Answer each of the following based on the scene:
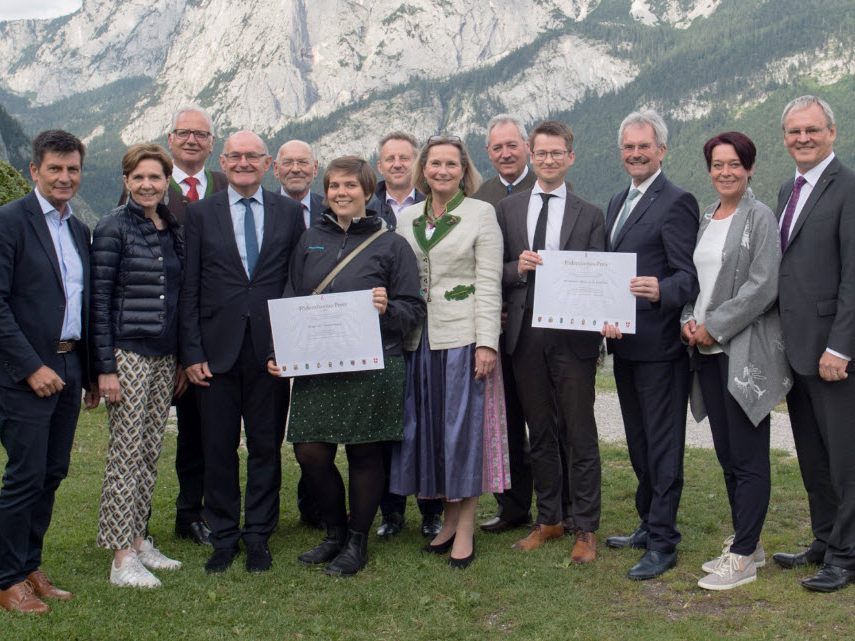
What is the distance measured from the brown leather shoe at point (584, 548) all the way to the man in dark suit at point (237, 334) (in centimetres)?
221

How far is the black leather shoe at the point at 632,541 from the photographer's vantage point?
6.74 meters

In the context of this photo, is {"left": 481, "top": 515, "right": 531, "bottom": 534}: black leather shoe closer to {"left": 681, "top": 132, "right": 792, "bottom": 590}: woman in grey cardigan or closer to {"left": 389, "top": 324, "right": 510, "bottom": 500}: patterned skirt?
{"left": 389, "top": 324, "right": 510, "bottom": 500}: patterned skirt

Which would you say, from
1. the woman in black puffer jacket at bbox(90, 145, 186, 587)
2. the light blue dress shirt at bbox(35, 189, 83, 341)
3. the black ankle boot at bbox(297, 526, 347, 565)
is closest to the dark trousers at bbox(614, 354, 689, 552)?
the black ankle boot at bbox(297, 526, 347, 565)

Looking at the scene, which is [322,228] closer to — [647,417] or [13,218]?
[13,218]

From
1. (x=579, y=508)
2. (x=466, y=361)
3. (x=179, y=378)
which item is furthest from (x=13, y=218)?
(x=579, y=508)

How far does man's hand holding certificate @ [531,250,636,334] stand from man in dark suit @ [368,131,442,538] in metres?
1.58

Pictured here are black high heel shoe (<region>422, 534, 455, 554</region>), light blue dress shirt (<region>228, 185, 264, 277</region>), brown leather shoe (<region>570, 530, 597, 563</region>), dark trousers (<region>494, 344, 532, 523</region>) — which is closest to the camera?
light blue dress shirt (<region>228, 185, 264, 277</region>)

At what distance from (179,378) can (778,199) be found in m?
4.41

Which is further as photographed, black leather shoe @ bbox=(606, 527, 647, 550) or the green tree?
the green tree

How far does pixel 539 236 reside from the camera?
648 centimetres

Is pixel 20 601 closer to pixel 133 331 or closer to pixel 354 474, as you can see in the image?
pixel 133 331

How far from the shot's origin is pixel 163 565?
6.38 m

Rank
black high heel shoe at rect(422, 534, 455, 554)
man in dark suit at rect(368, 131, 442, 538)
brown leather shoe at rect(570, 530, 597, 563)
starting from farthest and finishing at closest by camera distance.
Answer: man in dark suit at rect(368, 131, 442, 538)
black high heel shoe at rect(422, 534, 455, 554)
brown leather shoe at rect(570, 530, 597, 563)

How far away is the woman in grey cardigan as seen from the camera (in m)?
5.75
